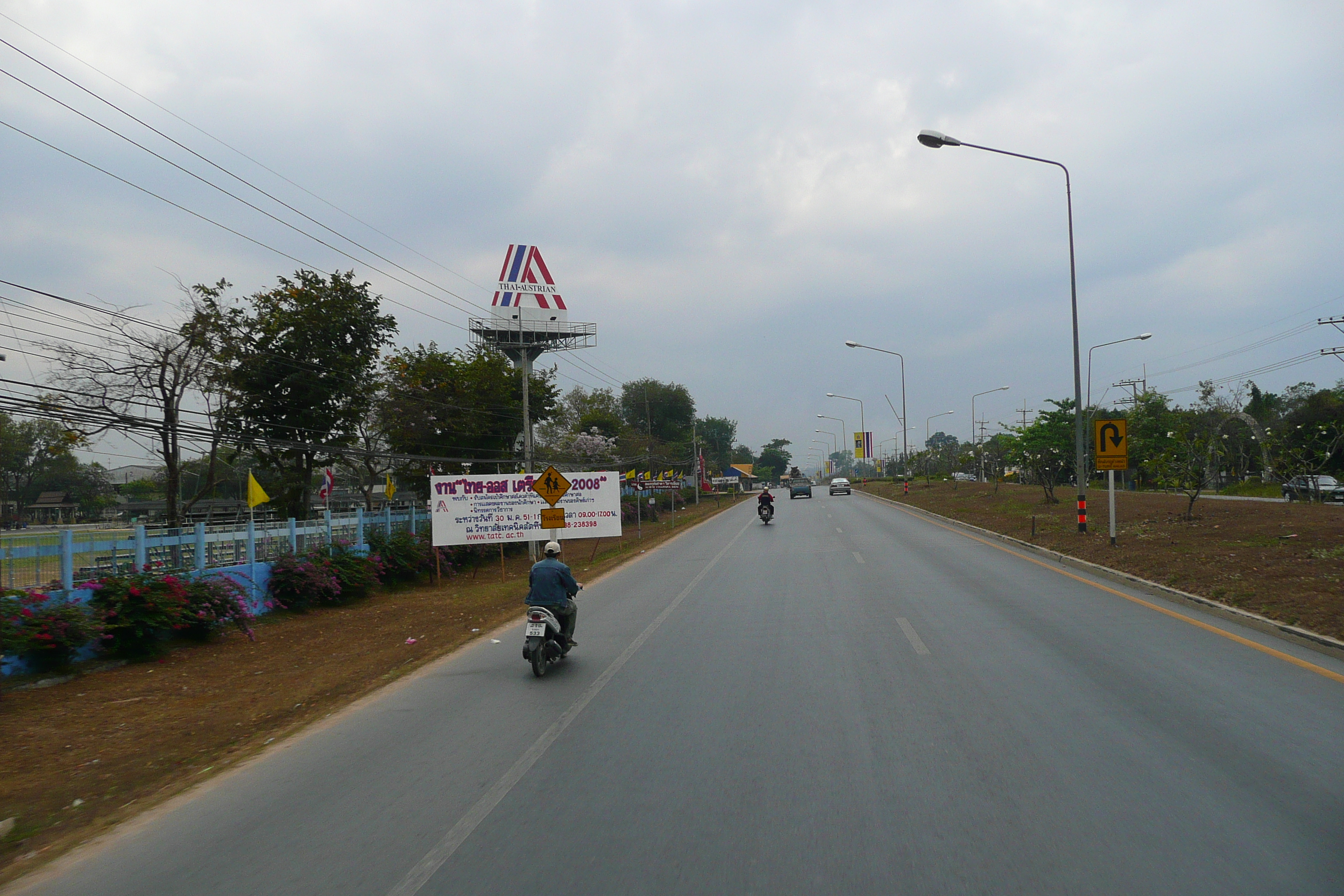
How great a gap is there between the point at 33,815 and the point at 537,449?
5442 centimetres

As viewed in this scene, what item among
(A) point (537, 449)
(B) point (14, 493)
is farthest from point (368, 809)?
(A) point (537, 449)

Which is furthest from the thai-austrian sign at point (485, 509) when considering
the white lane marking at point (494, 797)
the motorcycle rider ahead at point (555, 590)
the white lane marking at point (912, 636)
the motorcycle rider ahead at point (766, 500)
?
the motorcycle rider ahead at point (766, 500)

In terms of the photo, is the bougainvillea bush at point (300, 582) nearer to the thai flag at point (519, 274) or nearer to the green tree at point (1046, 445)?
the thai flag at point (519, 274)

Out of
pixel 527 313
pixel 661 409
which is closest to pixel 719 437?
pixel 661 409

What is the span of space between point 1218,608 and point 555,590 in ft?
29.0

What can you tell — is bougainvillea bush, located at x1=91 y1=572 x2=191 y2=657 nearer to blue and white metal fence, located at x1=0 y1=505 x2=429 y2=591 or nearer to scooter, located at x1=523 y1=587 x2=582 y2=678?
blue and white metal fence, located at x1=0 y1=505 x2=429 y2=591

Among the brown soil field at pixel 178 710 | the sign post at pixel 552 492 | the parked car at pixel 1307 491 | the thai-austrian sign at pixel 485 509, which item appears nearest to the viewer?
the brown soil field at pixel 178 710

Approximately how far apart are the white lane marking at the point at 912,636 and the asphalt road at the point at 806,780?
0.57 feet

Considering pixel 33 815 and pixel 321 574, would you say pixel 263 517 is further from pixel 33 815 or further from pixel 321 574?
pixel 33 815

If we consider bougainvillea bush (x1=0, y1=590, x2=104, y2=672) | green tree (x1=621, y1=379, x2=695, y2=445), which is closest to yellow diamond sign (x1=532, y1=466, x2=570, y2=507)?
bougainvillea bush (x1=0, y1=590, x2=104, y2=672)

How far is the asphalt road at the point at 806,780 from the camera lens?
412 cm

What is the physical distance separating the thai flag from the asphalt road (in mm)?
32148

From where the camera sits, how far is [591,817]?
4852mm

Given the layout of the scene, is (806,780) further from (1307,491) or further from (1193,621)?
(1307,491)
